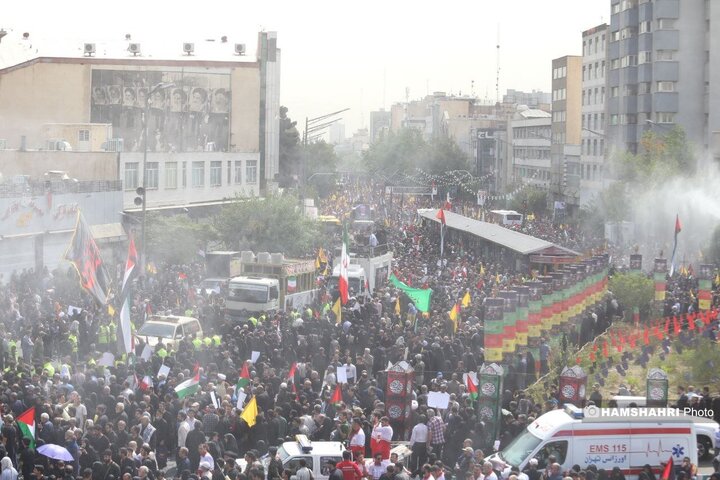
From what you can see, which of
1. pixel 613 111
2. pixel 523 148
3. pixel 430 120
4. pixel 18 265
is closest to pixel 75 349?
pixel 18 265

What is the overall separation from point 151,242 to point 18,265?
758cm

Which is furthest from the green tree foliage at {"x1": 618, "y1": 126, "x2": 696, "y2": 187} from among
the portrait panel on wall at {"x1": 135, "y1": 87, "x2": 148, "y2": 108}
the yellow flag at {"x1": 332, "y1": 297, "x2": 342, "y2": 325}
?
the yellow flag at {"x1": 332, "y1": 297, "x2": 342, "y2": 325}

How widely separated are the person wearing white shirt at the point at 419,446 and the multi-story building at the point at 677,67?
49.8 metres

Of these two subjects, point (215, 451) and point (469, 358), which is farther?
point (469, 358)

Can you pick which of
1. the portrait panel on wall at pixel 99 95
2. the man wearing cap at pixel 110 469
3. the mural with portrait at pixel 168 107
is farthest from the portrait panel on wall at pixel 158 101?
the man wearing cap at pixel 110 469

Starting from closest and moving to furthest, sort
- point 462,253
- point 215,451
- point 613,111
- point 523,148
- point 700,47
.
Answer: point 215,451 < point 462,253 < point 700,47 < point 613,111 < point 523,148

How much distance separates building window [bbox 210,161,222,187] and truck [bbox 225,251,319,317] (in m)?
28.4

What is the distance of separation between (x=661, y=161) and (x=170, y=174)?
82.5 ft

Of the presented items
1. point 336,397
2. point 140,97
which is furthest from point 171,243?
point 140,97

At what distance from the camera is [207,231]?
47.1 meters

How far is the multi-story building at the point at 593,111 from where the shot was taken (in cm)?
7962

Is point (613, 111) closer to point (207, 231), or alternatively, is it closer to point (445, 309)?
point (207, 231)

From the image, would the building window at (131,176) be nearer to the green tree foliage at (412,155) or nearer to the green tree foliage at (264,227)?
the green tree foliage at (264,227)

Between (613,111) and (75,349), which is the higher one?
(613,111)
